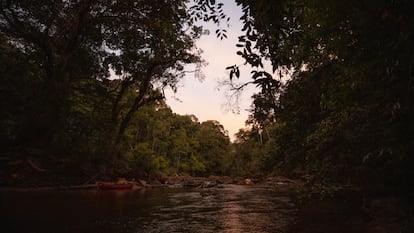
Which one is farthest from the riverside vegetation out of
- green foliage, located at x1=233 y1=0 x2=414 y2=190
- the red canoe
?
the red canoe

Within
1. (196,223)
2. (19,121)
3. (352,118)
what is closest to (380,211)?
(352,118)

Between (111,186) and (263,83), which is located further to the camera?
(111,186)

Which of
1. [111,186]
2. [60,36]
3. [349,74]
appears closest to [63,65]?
[60,36]

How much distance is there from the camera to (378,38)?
282 cm

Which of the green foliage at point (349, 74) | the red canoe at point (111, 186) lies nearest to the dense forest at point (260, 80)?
the green foliage at point (349, 74)

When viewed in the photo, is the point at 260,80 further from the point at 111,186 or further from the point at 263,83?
the point at 111,186

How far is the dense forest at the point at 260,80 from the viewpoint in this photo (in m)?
3.07

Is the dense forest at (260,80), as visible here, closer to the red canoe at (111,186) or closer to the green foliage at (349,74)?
the green foliage at (349,74)

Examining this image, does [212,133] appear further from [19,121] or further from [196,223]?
[196,223]

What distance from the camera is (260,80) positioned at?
9.14 ft

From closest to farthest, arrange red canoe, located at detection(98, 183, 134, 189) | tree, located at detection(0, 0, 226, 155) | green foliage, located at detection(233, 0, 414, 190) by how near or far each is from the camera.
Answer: green foliage, located at detection(233, 0, 414, 190)
tree, located at detection(0, 0, 226, 155)
red canoe, located at detection(98, 183, 134, 189)

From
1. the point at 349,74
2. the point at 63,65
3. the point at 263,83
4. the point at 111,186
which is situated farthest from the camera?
the point at 111,186

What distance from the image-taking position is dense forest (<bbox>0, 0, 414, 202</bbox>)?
10.1 feet

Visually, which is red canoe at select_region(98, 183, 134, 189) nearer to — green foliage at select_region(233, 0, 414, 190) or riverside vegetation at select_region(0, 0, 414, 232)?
riverside vegetation at select_region(0, 0, 414, 232)
